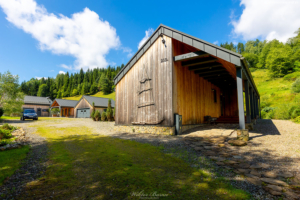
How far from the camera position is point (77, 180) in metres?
3.46

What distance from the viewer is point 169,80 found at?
9977 mm

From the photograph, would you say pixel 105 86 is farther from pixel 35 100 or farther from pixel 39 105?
pixel 39 105

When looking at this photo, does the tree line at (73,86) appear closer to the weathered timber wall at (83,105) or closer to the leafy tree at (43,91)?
the leafy tree at (43,91)

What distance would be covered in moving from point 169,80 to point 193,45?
8.31 feet

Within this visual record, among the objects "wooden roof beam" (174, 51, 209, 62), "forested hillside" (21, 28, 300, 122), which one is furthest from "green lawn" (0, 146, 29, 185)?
"forested hillside" (21, 28, 300, 122)

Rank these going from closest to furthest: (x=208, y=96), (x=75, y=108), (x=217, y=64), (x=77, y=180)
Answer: (x=77, y=180) < (x=217, y=64) < (x=208, y=96) < (x=75, y=108)

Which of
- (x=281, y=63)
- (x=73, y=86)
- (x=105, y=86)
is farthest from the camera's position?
(x=73, y=86)

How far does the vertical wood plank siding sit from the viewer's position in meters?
10.1

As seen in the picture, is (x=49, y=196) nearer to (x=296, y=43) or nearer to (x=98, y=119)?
(x=98, y=119)

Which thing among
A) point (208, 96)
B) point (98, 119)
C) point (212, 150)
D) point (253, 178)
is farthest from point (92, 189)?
point (98, 119)

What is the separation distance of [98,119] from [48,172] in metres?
21.9

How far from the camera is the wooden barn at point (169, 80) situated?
31.7 ft

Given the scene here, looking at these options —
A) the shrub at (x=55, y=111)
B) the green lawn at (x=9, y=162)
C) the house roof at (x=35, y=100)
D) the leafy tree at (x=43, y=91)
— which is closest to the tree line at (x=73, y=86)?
the leafy tree at (x=43, y=91)

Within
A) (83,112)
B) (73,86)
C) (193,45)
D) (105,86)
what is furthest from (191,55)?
(73,86)
